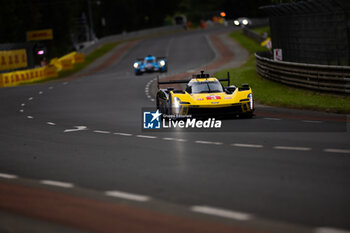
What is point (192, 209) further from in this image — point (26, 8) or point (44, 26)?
point (44, 26)

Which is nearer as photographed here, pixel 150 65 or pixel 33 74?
pixel 150 65

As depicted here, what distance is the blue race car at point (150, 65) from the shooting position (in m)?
45.8

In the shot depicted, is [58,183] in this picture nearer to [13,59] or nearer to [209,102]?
[209,102]

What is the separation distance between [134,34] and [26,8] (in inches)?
718

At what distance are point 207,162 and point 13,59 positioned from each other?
4603cm

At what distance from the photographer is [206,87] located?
18.8 m

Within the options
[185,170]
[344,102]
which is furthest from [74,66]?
[185,170]

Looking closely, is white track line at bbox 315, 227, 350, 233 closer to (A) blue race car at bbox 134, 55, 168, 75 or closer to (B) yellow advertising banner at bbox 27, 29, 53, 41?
(A) blue race car at bbox 134, 55, 168, 75

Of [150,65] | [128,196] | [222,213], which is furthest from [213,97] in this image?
[150,65]

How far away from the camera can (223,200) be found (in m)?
8.74

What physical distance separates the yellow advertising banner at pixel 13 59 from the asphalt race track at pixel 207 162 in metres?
32.1

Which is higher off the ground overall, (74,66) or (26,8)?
(26,8)

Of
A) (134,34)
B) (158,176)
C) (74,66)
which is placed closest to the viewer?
(158,176)

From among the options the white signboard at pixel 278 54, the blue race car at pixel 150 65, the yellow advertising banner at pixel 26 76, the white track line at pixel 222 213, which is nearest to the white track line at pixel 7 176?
the white track line at pixel 222 213
